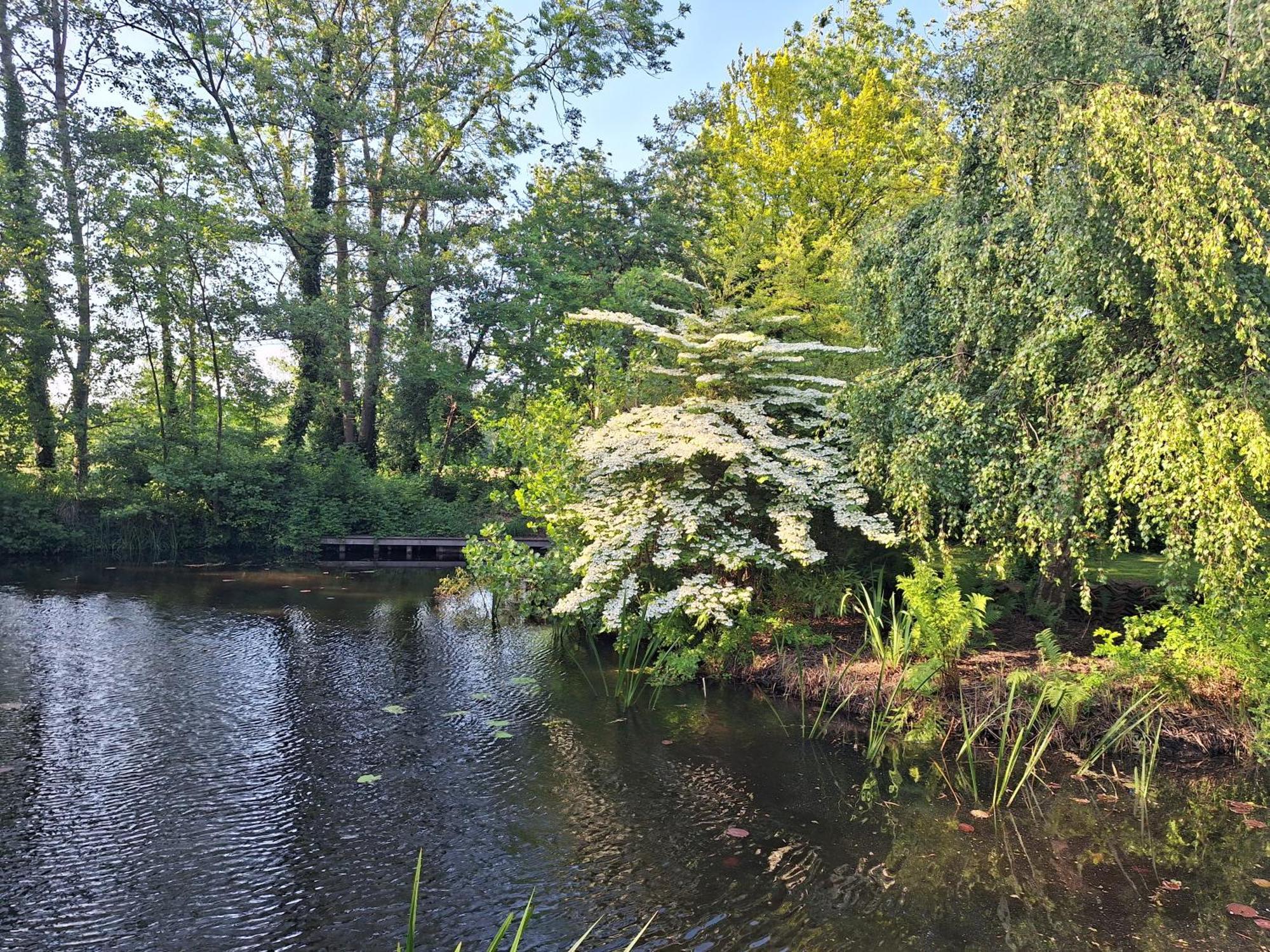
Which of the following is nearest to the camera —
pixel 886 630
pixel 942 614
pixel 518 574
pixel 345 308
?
pixel 942 614

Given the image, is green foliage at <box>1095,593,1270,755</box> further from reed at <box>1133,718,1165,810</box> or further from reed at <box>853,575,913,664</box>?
reed at <box>853,575,913,664</box>

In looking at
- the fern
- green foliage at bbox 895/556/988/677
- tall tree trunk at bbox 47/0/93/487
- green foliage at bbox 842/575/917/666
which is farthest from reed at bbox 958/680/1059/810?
tall tree trunk at bbox 47/0/93/487

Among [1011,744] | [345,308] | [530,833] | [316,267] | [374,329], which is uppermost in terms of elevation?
[316,267]

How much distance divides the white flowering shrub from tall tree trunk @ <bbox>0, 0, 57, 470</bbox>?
14157mm

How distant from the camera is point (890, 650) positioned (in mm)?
6895

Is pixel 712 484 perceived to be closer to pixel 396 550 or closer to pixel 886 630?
pixel 886 630

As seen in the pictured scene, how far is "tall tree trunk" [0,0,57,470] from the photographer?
51.2 feet

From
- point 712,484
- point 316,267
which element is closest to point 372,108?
point 316,267

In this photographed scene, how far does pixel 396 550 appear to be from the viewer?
17.1 metres

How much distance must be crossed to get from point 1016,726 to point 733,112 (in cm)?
1694

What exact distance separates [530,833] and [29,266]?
17366 mm

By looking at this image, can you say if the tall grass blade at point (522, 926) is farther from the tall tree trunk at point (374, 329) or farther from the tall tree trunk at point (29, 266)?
the tall tree trunk at point (29, 266)

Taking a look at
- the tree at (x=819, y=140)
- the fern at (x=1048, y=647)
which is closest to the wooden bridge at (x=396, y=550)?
the tree at (x=819, y=140)

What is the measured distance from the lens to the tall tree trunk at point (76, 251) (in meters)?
16.2
